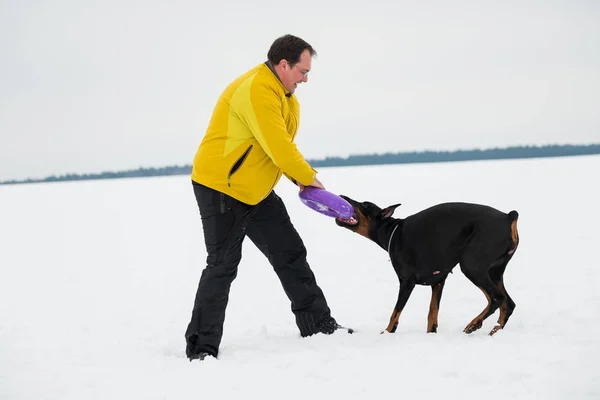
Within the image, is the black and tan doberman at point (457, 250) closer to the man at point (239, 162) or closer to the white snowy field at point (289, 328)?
the white snowy field at point (289, 328)

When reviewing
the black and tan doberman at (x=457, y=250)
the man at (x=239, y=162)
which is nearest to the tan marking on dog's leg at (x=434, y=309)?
the black and tan doberman at (x=457, y=250)

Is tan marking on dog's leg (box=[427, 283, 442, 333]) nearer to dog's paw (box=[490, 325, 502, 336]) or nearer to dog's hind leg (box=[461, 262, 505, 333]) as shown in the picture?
dog's hind leg (box=[461, 262, 505, 333])

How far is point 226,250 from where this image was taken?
16.1 feet

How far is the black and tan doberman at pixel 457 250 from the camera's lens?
4867mm

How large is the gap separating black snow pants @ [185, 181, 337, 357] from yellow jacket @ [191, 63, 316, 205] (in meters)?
0.13

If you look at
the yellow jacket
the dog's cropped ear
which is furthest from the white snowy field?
the yellow jacket

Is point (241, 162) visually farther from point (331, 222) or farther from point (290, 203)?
point (290, 203)

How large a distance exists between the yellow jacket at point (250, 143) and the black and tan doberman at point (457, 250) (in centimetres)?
104

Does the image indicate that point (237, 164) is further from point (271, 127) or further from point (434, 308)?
point (434, 308)

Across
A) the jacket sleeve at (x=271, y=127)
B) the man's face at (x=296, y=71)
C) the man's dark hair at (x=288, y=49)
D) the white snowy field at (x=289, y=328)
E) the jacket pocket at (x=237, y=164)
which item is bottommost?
the white snowy field at (x=289, y=328)

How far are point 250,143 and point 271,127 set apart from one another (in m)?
0.28

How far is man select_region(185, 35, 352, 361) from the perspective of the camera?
181 inches

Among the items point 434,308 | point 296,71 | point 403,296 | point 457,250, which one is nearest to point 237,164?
point 296,71

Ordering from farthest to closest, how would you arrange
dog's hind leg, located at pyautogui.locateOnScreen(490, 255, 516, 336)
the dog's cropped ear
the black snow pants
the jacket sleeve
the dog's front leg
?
the dog's cropped ear < the dog's front leg < dog's hind leg, located at pyautogui.locateOnScreen(490, 255, 516, 336) < the black snow pants < the jacket sleeve
